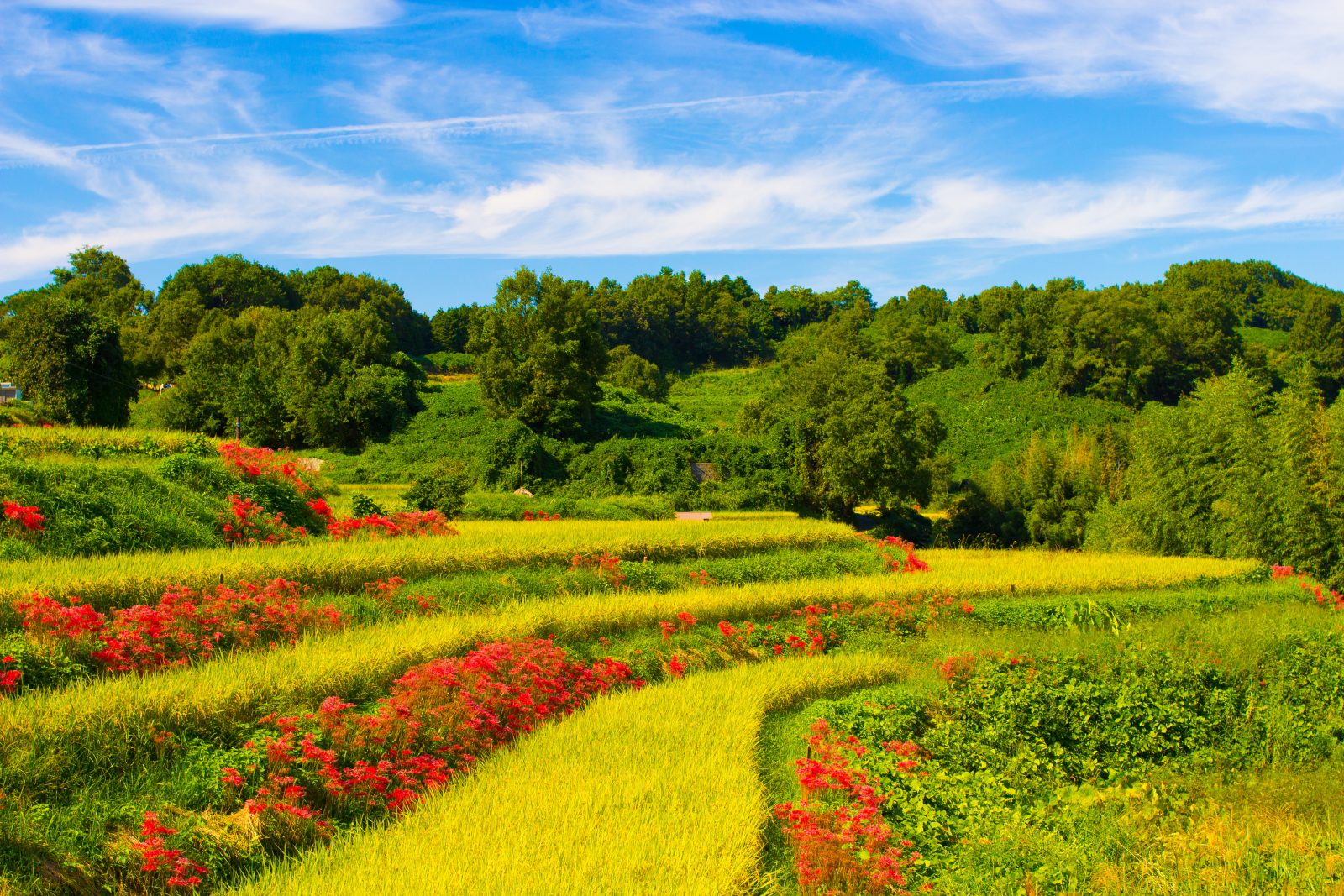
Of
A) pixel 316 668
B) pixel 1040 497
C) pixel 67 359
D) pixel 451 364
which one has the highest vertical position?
pixel 451 364

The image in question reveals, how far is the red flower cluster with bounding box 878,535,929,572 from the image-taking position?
18250 millimetres

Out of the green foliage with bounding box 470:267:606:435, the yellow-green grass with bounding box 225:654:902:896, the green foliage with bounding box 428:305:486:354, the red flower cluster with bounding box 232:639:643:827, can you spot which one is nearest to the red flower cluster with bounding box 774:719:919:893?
the yellow-green grass with bounding box 225:654:902:896

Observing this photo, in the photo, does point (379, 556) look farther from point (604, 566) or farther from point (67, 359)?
point (67, 359)

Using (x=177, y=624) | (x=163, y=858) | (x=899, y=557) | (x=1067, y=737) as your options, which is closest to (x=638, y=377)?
(x=899, y=557)

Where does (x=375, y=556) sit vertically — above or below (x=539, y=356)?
below

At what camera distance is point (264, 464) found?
15.5 metres

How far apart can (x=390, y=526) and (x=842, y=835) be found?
11.3m

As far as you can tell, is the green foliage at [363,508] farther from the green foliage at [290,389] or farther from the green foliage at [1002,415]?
the green foliage at [1002,415]

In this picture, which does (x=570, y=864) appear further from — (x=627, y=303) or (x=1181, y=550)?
(x=627, y=303)

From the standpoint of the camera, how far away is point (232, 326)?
1950 inches

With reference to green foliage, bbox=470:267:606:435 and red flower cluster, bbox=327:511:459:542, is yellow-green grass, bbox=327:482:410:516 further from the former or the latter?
green foliage, bbox=470:267:606:435

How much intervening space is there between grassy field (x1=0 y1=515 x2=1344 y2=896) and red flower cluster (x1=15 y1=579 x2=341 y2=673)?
0.30 metres

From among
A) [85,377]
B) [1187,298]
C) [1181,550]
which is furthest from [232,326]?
[1187,298]

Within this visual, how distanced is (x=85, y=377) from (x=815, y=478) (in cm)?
2923
